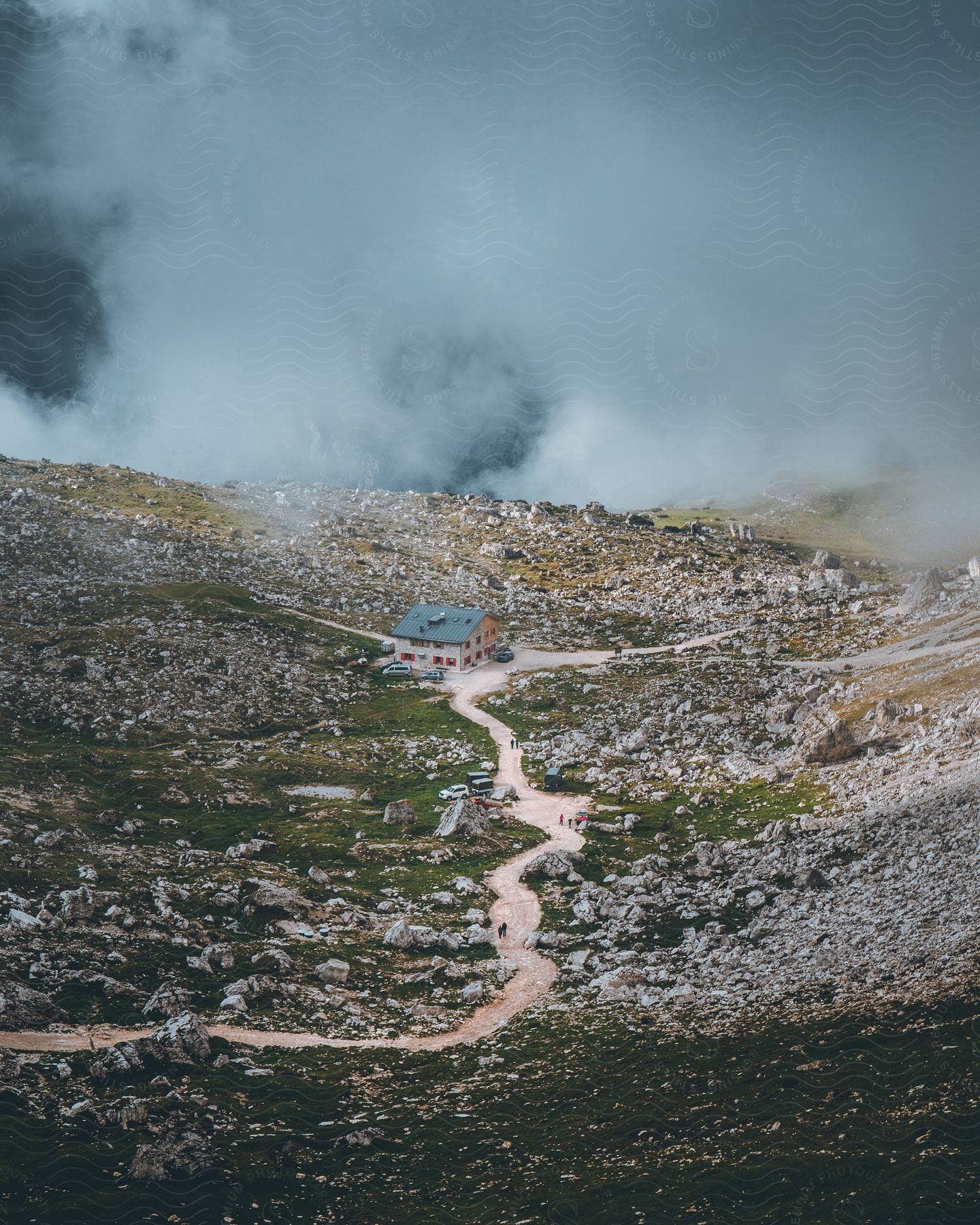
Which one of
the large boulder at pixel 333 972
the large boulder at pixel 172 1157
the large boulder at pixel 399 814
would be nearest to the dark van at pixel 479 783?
the large boulder at pixel 399 814

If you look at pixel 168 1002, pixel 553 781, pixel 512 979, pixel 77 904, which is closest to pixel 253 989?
pixel 168 1002

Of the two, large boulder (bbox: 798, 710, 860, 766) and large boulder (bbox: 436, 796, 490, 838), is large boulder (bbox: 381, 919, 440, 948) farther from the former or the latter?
large boulder (bbox: 798, 710, 860, 766)

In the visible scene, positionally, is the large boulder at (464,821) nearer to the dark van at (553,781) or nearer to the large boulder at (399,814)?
the large boulder at (399,814)

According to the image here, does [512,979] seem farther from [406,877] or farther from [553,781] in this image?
[553,781]

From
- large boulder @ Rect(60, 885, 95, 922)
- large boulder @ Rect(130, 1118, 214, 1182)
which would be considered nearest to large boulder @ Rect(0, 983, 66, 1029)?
large boulder @ Rect(60, 885, 95, 922)

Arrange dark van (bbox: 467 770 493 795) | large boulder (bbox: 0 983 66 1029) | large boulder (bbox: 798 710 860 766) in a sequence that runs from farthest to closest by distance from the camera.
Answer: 1. dark van (bbox: 467 770 493 795)
2. large boulder (bbox: 798 710 860 766)
3. large boulder (bbox: 0 983 66 1029)

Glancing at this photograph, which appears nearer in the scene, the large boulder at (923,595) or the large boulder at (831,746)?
the large boulder at (831,746)

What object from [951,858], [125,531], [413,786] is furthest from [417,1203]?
[125,531]
